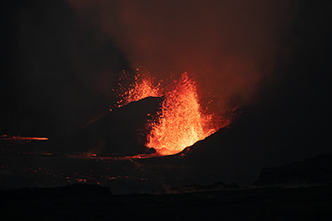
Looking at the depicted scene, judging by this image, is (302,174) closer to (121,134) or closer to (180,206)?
(180,206)

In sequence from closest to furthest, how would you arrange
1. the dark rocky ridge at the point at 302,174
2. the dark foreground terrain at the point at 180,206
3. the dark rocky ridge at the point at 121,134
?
1. the dark foreground terrain at the point at 180,206
2. the dark rocky ridge at the point at 302,174
3. the dark rocky ridge at the point at 121,134

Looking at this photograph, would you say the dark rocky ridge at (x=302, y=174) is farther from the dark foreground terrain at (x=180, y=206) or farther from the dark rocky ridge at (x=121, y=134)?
the dark rocky ridge at (x=121, y=134)

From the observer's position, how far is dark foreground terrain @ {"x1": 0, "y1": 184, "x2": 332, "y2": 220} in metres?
17.3

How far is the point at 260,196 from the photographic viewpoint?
21.1 metres

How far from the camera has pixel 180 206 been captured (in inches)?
817

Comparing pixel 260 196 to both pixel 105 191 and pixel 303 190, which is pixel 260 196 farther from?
pixel 105 191

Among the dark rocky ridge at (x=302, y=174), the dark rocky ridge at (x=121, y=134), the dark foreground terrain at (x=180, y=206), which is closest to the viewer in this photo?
the dark foreground terrain at (x=180, y=206)

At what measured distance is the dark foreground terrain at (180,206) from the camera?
56.7ft

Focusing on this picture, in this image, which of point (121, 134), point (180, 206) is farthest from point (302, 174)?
point (121, 134)

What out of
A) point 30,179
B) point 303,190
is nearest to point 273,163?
point 303,190

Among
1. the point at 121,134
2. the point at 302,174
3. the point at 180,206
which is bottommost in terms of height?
the point at 180,206

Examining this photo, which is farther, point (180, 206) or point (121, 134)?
point (121, 134)

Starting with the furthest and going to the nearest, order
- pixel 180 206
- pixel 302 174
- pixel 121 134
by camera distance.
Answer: pixel 121 134, pixel 302 174, pixel 180 206

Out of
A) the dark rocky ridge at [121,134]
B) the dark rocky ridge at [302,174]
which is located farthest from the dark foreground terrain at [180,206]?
the dark rocky ridge at [121,134]
